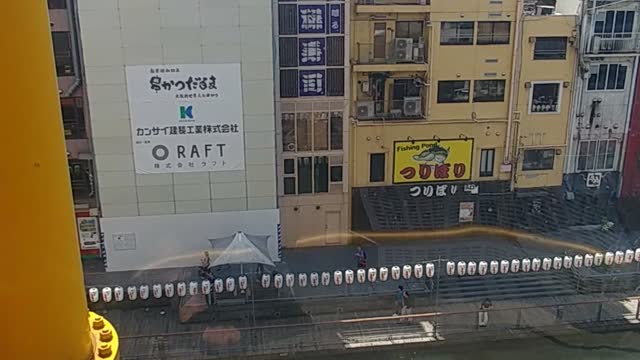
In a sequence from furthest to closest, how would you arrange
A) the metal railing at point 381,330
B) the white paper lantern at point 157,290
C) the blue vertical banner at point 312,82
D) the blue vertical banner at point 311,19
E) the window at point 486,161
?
1. the window at point 486,161
2. the blue vertical banner at point 312,82
3. the blue vertical banner at point 311,19
4. the white paper lantern at point 157,290
5. the metal railing at point 381,330

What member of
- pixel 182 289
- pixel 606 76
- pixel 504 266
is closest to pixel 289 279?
pixel 182 289

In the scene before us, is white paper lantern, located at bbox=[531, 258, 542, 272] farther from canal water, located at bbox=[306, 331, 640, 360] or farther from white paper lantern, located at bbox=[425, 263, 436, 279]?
white paper lantern, located at bbox=[425, 263, 436, 279]

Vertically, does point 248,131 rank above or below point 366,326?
above

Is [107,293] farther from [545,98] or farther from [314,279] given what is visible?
[545,98]

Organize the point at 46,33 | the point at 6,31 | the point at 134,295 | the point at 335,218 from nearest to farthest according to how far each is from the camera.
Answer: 1. the point at 6,31
2. the point at 46,33
3. the point at 134,295
4. the point at 335,218

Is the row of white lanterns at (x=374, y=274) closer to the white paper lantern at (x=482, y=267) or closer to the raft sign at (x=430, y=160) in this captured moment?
the white paper lantern at (x=482, y=267)

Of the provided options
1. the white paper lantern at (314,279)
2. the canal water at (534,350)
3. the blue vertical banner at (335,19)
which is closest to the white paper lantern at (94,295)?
the white paper lantern at (314,279)

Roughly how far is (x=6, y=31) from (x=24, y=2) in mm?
110

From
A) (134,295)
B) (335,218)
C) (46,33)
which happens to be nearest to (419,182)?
(335,218)

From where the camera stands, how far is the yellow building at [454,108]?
610 inches

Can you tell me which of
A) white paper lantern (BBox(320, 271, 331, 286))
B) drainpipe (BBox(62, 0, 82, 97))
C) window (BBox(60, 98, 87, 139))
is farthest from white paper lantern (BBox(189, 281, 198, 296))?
drainpipe (BBox(62, 0, 82, 97))

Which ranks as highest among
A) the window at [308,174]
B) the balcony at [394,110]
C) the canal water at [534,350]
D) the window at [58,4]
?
the window at [58,4]

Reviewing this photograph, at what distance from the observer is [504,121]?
53.9 feet

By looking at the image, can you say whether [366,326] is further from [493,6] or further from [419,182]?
[493,6]
